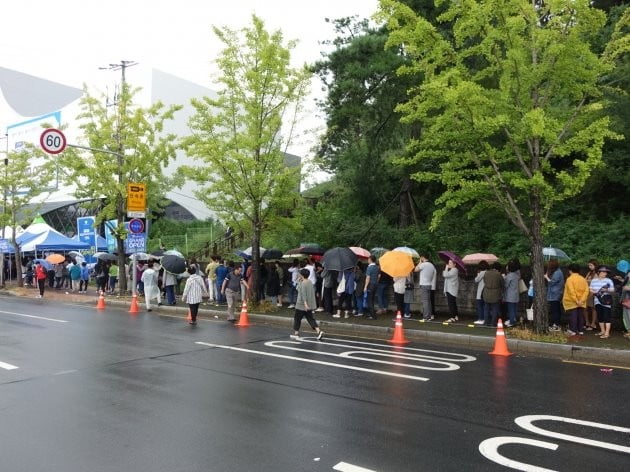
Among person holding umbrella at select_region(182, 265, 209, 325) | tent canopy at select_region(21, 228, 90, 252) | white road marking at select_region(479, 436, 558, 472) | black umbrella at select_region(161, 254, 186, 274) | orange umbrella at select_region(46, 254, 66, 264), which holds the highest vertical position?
tent canopy at select_region(21, 228, 90, 252)

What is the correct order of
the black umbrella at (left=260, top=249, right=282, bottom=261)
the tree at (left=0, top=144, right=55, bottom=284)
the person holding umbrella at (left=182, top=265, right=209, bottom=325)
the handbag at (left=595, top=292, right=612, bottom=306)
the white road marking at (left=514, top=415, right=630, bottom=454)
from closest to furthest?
the white road marking at (left=514, top=415, right=630, bottom=454), the handbag at (left=595, top=292, right=612, bottom=306), the person holding umbrella at (left=182, top=265, right=209, bottom=325), the black umbrella at (left=260, top=249, right=282, bottom=261), the tree at (left=0, top=144, right=55, bottom=284)

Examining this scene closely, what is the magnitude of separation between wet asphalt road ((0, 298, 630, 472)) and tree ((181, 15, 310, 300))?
6.73 m

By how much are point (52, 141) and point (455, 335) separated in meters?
15.4

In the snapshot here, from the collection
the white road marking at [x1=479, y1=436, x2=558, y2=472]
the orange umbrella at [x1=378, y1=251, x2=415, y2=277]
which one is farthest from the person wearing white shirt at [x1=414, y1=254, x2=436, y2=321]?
the white road marking at [x1=479, y1=436, x2=558, y2=472]

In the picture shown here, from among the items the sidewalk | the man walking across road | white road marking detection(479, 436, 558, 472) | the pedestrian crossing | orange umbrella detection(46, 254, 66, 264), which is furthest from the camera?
orange umbrella detection(46, 254, 66, 264)

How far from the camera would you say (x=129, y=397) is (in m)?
6.77

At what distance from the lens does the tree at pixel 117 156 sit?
21.8 m

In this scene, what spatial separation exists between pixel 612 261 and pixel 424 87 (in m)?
8.01

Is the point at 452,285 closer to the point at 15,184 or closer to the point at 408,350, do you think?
the point at 408,350

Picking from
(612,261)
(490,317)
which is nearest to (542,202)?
(490,317)

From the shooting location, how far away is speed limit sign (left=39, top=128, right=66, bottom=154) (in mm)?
18311

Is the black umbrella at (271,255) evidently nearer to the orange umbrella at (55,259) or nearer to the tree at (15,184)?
the orange umbrella at (55,259)

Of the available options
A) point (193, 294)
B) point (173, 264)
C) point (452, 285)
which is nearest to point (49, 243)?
point (173, 264)

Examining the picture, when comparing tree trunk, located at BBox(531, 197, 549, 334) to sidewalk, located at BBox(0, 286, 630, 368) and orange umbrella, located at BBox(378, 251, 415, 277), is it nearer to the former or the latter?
sidewalk, located at BBox(0, 286, 630, 368)
